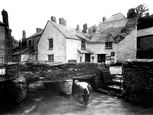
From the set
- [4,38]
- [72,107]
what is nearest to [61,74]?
[72,107]

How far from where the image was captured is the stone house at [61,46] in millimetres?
16969

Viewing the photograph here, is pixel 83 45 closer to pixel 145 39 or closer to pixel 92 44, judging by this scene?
pixel 92 44

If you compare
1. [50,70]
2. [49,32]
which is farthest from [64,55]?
[50,70]

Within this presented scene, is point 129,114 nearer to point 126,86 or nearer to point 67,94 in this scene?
point 126,86

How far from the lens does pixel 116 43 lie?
18.0 metres

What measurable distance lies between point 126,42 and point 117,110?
15002mm

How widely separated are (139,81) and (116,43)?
Answer: 43.8 feet

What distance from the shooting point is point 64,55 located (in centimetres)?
1688

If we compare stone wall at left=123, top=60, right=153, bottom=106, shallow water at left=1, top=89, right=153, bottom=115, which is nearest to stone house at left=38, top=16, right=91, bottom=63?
shallow water at left=1, top=89, right=153, bottom=115

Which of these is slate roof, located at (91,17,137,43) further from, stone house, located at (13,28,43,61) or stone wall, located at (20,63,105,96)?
stone house, located at (13,28,43,61)

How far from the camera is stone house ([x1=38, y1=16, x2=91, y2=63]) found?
55.7 ft

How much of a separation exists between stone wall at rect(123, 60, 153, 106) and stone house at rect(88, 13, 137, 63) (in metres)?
12.3

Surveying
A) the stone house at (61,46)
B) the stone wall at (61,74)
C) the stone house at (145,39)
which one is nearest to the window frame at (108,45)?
the stone house at (61,46)

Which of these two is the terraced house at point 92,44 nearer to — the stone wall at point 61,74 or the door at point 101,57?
the door at point 101,57
